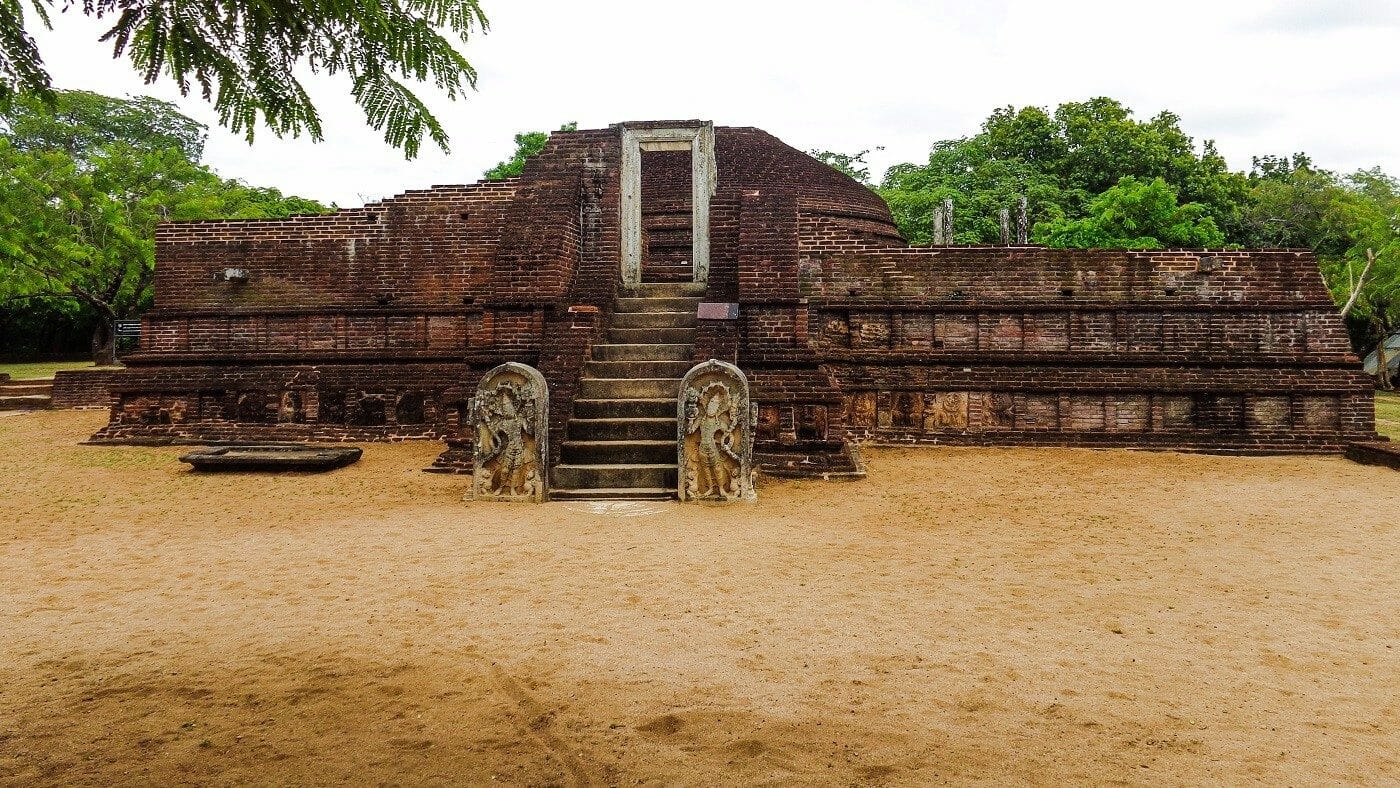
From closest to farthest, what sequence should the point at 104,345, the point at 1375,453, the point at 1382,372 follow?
1. the point at 1375,453
2. the point at 1382,372
3. the point at 104,345

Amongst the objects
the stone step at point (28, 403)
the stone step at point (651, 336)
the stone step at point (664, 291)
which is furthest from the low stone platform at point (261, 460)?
the stone step at point (28, 403)

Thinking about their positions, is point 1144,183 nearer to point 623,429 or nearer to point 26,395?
point 623,429

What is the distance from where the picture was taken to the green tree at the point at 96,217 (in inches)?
719

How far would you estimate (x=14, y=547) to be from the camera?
17.1 feet

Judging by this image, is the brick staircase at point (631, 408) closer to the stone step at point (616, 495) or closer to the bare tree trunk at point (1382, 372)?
the stone step at point (616, 495)

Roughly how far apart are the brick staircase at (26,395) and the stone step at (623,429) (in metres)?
14.2

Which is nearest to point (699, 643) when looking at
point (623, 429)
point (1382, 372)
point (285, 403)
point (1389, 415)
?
point (623, 429)

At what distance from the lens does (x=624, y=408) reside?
7617 millimetres

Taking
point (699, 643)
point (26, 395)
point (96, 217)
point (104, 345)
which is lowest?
point (699, 643)

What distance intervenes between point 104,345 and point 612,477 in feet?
86.9

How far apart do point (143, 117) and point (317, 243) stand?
30.1 metres

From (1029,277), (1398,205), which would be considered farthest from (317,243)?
(1398,205)

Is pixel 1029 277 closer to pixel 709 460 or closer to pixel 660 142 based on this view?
pixel 660 142

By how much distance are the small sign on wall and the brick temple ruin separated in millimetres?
26
